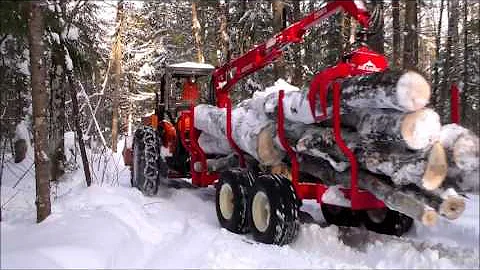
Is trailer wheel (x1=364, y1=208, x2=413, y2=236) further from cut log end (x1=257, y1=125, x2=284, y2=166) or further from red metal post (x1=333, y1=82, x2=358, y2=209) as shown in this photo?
cut log end (x1=257, y1=125, x2=284, y2=166)

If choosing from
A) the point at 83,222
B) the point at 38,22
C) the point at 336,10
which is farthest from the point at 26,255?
the point at 336,10

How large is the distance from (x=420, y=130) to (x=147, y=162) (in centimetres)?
556

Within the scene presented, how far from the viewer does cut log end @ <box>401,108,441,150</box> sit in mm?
4840

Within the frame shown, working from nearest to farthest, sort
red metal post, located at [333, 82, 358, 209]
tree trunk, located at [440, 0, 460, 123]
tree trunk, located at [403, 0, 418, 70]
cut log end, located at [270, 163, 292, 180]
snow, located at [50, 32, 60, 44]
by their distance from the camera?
red metal post, located at [333, 82, 358, 209] < cut log end, located at [270, 163, 292, 180] < snow, located at [50, 32, 60, 44] < tree trunk, located at [403, 0, 418, 70] < tree trunk, located at [440, 0, 460, 123]

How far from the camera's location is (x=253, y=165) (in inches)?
305

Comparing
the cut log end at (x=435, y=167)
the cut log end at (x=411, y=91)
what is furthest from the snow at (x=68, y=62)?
the cut log end at (x=435, y=167)

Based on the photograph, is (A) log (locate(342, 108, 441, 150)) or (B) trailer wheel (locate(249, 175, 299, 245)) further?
(B) trailer wheel (locate(249, 175, 299, 245))

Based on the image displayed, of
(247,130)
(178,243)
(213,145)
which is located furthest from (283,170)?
(213,145)

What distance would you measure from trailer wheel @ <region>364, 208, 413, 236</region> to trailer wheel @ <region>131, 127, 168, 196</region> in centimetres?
398

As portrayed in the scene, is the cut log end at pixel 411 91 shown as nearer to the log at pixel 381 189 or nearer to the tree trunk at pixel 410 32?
the log at pixel 381 189

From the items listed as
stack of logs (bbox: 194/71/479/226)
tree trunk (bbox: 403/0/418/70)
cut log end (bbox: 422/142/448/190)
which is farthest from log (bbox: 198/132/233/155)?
tree trunk (bbox: 403/0/418/70)

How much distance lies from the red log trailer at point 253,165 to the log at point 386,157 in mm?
207

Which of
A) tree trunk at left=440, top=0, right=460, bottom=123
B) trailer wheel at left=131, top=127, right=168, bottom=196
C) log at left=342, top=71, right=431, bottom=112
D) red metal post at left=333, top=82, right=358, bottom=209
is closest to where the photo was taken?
log at left=342, top=71, right=431, bottom=112

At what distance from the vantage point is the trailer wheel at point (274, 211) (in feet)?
19.7
